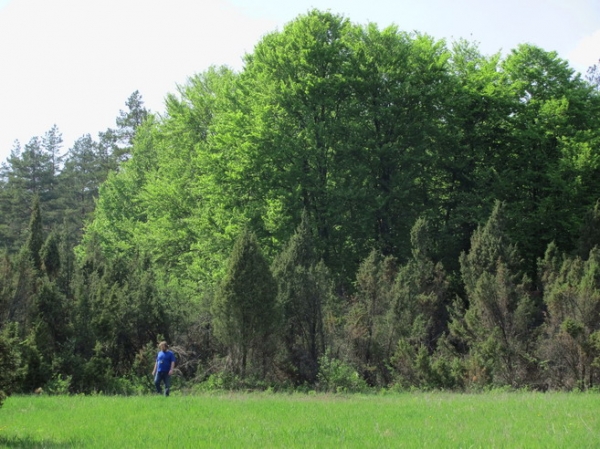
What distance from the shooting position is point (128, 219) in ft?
143

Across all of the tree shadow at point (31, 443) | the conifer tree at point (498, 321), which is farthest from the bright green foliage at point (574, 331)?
the tree shadow at point (31, 443)

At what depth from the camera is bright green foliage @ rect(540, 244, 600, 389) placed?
788 inches

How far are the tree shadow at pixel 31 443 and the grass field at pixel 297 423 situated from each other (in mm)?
14

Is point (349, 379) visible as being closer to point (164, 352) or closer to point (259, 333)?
point (259, 333)

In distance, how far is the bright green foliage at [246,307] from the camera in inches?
797

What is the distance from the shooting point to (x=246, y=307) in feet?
66.3

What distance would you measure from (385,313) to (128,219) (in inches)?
972

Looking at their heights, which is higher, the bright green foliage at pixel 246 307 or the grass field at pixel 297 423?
the bright green foliage at pixel 246 307

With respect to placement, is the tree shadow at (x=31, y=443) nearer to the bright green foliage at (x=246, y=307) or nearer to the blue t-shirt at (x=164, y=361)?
the blue t-shirt at (x=164, y=361)

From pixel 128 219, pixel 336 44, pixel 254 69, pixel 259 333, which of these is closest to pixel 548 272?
pixel 259 333

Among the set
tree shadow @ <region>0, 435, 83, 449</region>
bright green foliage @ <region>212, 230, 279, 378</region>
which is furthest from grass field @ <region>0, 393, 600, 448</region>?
bright green foliage @ <region>212, 230, 279, 378</region>

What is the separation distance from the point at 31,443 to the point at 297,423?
4.16 m

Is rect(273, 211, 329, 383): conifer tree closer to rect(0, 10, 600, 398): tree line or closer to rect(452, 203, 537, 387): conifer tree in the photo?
rect(0, 10, 600, 398): tree line

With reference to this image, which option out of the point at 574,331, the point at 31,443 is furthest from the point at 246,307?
the point at 31,443
